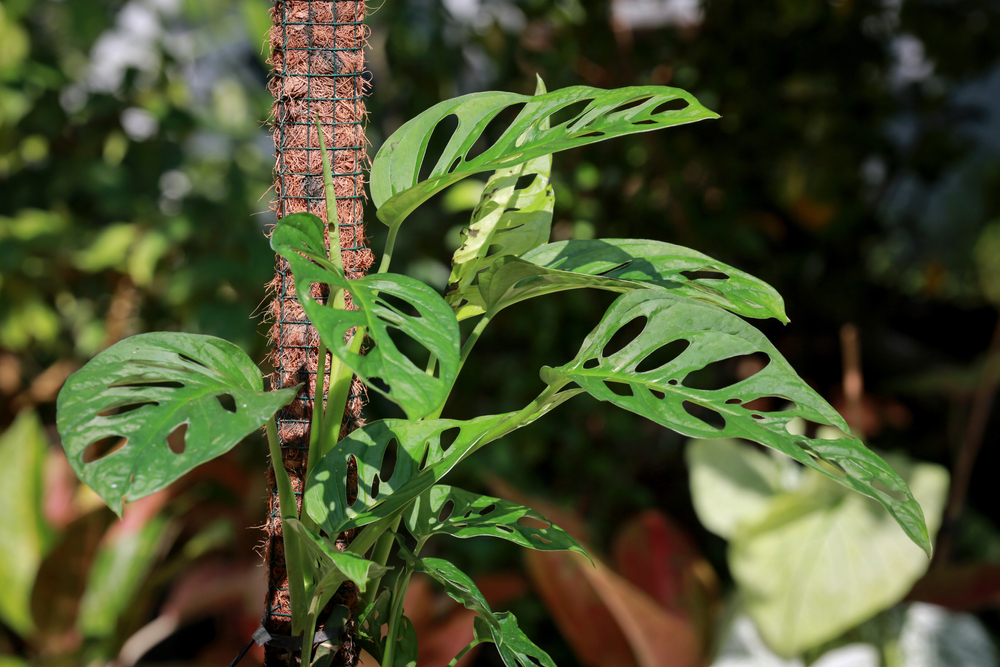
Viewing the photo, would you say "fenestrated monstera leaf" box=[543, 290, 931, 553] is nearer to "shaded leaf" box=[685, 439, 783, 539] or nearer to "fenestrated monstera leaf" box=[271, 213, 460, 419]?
"fenestrated monstera leaf" box=[271, 213, 460, 419]

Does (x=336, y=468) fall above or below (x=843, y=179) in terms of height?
above

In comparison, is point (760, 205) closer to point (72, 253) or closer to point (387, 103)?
point (387, 103)

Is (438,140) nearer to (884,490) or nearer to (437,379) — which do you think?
(884,490)

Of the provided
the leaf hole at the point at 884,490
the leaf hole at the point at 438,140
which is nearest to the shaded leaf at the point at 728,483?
the leaf hole at the point at 884,490

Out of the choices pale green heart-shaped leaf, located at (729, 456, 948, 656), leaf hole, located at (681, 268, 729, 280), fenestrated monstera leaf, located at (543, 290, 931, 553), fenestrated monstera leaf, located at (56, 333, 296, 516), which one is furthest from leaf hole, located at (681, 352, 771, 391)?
fenestrated monstera leaf, located at (56, 333, 296, 516)

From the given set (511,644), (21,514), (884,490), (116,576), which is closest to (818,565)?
(884,490)

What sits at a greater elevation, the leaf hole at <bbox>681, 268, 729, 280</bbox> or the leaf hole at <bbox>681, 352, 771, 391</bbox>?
the leaf hole at <bbox>681, 268, 729, 280</bbox>

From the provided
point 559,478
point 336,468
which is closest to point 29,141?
point 559,478

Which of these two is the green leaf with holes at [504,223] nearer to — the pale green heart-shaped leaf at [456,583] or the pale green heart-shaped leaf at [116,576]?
the pale green heart-shaped leaf at [456,583]
